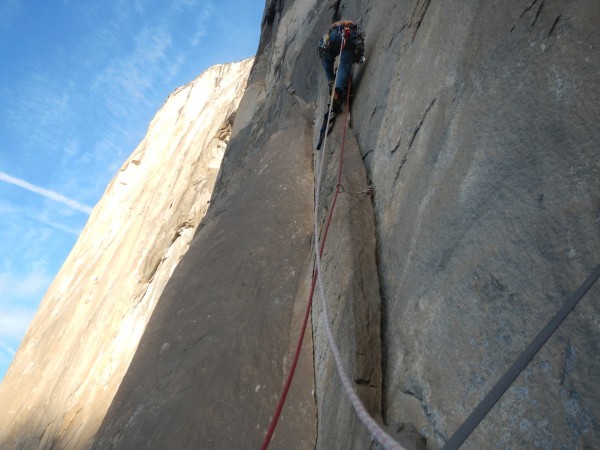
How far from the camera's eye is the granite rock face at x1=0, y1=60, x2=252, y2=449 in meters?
9.52

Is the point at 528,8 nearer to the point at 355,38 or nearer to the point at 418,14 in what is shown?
the point at 418,14

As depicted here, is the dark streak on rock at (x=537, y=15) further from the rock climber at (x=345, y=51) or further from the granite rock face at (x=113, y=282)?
the granite rock face at (x=113, y=282)

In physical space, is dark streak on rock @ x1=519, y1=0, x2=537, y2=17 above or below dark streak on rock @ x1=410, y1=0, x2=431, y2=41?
below

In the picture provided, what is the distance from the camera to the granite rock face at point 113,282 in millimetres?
9516

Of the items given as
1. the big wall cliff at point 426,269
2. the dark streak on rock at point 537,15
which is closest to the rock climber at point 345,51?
the big wall cliff at point 426,269

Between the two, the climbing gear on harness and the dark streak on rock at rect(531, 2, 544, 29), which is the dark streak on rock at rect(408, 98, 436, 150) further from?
the climbing gear on harness

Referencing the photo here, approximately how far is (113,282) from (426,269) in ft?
38.7

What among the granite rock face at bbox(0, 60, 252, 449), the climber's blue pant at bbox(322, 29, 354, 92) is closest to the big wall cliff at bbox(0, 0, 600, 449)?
the climber's blue pant at bbox(322, 29, 354, 92)

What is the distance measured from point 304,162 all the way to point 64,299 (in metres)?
13.5

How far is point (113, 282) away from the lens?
41.3 ft

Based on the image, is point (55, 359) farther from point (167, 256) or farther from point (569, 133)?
point (569, 133)

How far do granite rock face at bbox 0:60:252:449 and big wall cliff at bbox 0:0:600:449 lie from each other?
15.3 feet

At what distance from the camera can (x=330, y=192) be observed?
181 inches

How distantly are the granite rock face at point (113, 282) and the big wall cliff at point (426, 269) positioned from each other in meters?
4.67
